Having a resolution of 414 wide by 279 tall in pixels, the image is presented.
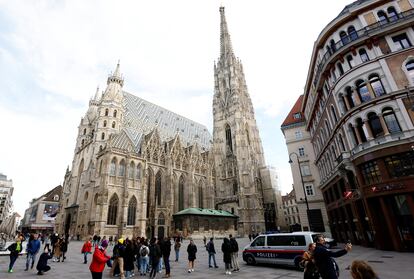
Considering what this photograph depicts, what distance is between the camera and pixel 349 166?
18531 mm

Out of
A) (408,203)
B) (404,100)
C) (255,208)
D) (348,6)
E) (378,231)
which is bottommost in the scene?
(378,231)

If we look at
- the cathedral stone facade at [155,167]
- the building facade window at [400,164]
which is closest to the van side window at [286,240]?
the building facade window at [400,164]

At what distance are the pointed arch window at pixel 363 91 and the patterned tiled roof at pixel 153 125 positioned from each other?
3806cm

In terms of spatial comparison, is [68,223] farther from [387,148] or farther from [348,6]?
[348,6]

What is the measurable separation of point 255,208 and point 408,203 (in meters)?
37.7

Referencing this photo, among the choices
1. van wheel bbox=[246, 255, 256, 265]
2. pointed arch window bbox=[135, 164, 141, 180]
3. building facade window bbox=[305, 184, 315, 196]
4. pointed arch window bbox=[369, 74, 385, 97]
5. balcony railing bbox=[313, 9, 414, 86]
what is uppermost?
balcony railing bbox=[313, 9, 414, 86]

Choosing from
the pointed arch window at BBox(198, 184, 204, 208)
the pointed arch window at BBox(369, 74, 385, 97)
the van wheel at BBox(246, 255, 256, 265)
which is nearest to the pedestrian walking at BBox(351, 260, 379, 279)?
the van wheel at BBox(246, 255, 256, 265)

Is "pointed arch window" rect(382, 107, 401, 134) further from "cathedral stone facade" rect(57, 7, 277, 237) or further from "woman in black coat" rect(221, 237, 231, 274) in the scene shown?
"cathedral stone facade" rect(57, 7, 277, 237)

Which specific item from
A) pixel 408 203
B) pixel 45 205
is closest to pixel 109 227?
pixel 408 203

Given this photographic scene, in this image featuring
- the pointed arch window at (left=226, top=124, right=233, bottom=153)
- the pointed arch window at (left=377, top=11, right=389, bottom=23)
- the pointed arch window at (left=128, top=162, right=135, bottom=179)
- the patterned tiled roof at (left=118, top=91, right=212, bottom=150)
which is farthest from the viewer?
the pointed arch window at (left=226, top=124, right=233, bottom=153)

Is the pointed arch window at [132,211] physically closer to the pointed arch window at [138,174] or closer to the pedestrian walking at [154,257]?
Result: the pointed arch window at [138,174]

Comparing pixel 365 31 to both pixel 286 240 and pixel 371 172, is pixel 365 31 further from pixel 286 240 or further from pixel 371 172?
pixel 286 240

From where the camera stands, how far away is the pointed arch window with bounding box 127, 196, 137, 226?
3909 cm

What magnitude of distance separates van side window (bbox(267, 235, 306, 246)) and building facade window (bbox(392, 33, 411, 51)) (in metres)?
16.1
